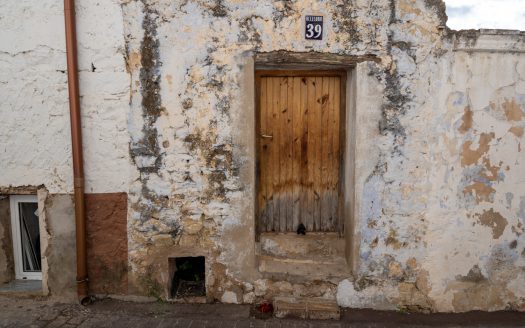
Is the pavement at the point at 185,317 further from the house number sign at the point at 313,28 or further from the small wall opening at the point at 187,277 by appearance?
the house number sign at the point at 313,28

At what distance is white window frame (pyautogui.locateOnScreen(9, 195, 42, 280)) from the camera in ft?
13.6

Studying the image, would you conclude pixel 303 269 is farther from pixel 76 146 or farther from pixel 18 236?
pixel 18 236

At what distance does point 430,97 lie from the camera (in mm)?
3857

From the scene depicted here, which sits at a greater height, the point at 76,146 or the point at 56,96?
the point at 56,96

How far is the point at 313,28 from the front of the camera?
379 centimetres

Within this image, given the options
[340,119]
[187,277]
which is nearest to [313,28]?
[340,119]

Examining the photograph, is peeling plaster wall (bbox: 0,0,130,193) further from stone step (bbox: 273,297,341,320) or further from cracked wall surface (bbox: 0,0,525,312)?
stone step (bbox: 273,297,341,320)

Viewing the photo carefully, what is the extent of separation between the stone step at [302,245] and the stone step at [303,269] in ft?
0.21

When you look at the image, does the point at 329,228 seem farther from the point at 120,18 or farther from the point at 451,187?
the point at 120,18

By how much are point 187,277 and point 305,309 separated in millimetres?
1330

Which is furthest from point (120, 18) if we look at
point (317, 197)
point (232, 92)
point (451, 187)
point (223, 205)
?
point (451, 187)

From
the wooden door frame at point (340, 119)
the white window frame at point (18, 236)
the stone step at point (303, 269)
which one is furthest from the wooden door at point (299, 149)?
the white window frame at point (18, 236)

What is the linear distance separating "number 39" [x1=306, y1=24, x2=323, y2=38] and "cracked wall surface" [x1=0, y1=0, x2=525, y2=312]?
0.08 m

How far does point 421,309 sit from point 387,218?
0.98 metres
